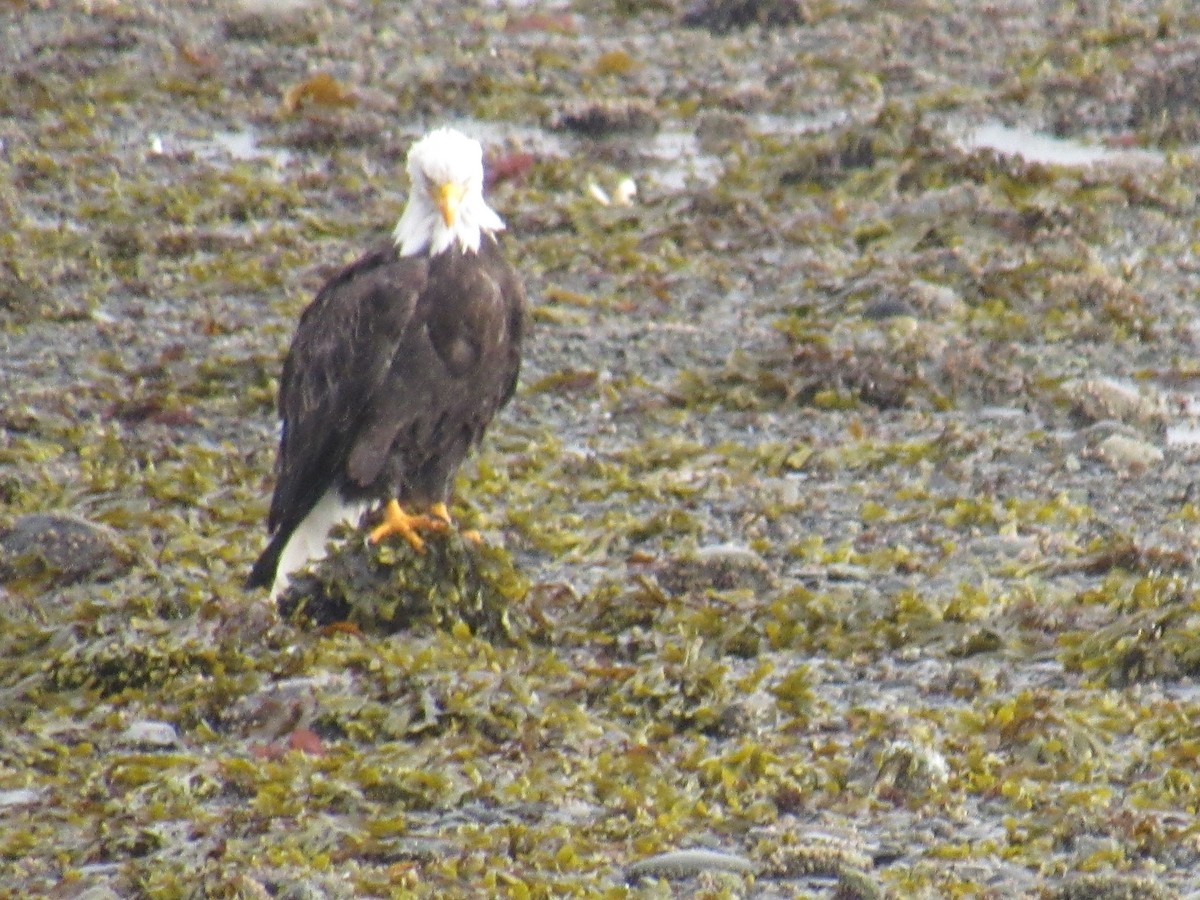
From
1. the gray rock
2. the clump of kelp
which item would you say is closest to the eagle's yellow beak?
the clump of kelp

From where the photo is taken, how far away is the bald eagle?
26.0ft

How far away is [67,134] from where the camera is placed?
14.0 meters

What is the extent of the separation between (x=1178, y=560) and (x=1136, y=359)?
250 cm

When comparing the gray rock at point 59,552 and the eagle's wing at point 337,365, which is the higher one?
the eagle's wing at point 337,365

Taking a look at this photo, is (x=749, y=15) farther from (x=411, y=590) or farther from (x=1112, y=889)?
(x=1112, y=889)

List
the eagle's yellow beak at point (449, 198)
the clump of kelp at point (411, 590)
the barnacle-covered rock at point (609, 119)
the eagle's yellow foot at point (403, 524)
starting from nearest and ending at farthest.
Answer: the clump of kelp at point (411, 590)
the eagle's yellow foot at point (403, 524)
the eagle's yellow beak at point (449, 198)
the barnacle-covered rock at point (609, 119)

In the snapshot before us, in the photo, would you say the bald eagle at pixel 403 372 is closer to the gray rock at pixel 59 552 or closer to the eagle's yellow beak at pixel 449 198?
the eagle's yellow beak at pixel 449 198

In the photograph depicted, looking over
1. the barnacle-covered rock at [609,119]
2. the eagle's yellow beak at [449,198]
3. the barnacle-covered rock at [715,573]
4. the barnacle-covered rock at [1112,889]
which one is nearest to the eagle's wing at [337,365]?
the eagle's yellow beak at [449,198]

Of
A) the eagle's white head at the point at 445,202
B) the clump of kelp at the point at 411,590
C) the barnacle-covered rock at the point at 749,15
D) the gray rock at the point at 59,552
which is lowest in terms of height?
the gray rock at the point at 59,552

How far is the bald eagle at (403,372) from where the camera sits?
793cm

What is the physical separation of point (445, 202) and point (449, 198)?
0.02 meters

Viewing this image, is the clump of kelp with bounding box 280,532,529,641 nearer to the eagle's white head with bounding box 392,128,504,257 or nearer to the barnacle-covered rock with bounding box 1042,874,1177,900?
the eagle's white head with bounding box 392,128,504,257

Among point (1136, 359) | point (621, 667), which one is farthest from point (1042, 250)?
point (621, 667)

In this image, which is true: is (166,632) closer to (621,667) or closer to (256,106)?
(621,667)
